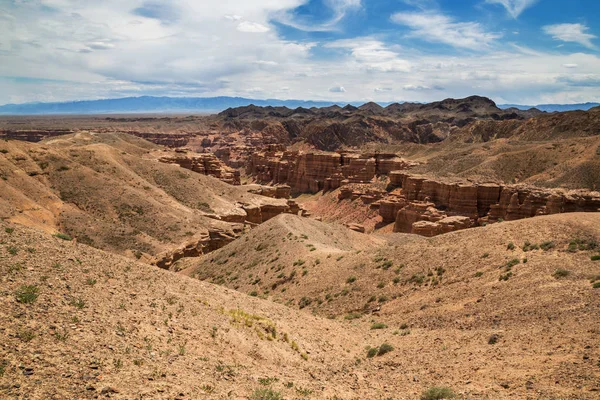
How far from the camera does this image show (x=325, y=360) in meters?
11.3

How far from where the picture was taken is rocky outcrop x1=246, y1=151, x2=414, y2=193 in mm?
71938

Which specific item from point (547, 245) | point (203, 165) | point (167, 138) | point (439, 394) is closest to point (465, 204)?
point (547, 245)

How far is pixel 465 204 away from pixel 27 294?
138ft

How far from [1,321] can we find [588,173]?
188 feet

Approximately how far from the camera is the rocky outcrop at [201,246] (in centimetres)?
3028

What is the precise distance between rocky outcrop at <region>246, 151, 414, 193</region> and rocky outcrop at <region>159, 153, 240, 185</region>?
49.5 ft

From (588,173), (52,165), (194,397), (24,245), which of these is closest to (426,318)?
(194,397)

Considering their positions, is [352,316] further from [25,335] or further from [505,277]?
[25,335]

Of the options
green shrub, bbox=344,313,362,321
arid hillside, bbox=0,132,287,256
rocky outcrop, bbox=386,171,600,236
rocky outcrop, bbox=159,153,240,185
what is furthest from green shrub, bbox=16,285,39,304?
rocky outcrop, bbox=159,153,240,185

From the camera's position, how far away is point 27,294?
8586 mm

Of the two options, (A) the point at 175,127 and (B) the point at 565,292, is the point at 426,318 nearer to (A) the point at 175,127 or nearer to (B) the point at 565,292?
(B) the point at 565,292

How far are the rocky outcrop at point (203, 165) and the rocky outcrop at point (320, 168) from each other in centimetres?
1509

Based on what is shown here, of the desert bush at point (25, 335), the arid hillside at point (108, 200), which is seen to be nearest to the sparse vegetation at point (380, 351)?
the desert bush at point (25, 335)

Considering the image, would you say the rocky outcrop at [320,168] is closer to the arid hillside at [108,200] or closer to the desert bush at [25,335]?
the arid hillside at [108,200]
